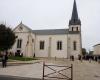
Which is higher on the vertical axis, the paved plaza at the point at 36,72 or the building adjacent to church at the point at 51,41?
the building adjacent to church at the point at 51,41

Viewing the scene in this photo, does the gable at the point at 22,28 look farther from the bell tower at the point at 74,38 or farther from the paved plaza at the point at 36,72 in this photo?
the paved plaza at the point at 36,72

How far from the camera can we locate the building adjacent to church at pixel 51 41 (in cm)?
5678

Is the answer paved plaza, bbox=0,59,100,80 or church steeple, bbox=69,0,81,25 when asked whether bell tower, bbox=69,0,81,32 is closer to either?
church steeple, bbox=69,0,81,25

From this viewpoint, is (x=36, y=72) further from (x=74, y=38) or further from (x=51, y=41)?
(x=51, y=41)

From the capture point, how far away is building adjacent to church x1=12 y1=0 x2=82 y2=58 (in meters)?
56.8

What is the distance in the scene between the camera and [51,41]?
59.8 m

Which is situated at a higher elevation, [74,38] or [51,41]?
[74,38]

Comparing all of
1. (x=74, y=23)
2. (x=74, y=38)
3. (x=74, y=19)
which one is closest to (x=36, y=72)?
(x=74, y=38)

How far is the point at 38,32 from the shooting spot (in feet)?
210

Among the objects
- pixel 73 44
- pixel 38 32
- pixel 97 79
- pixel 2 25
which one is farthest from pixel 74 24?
pixel 97 79

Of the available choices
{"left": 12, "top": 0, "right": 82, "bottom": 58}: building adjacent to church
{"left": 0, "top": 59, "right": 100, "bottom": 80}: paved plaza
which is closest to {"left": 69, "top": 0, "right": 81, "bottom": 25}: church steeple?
{"left": 12, "top": 0, "right": 82, "bottom": 58}: building adjacent to church

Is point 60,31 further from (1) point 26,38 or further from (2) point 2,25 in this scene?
(2) point 2,25

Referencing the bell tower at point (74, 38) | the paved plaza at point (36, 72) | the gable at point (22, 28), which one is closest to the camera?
the paved plaza at point (36, 72)

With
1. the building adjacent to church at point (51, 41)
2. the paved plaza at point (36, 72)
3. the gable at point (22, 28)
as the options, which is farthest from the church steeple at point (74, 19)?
the paved plaza at point (36, 72)
